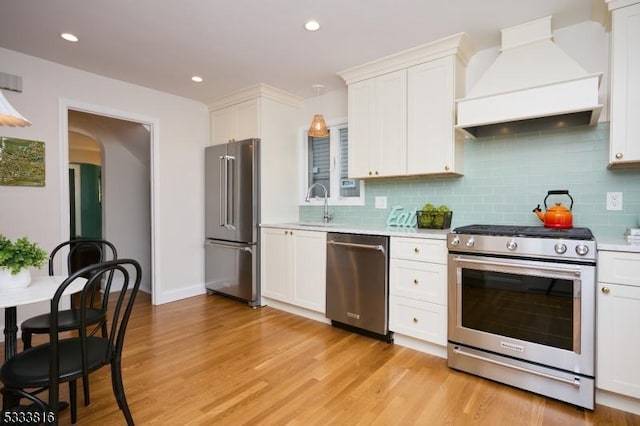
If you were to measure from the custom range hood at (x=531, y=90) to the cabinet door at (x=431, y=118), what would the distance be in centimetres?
20

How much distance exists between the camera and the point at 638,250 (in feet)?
5.72

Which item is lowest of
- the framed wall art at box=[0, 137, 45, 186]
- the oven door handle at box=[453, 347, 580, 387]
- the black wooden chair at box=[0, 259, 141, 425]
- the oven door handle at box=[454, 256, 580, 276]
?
the oven door handle at box=[453, 347, 580, 387]

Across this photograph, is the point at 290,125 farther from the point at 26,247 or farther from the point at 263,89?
the point at 26,247

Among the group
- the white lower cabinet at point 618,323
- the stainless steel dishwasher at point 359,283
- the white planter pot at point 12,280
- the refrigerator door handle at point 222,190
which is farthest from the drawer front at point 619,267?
the refrigerator door handle at point 222,190

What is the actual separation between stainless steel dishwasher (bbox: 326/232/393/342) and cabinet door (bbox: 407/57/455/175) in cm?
77

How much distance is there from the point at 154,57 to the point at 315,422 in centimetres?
311

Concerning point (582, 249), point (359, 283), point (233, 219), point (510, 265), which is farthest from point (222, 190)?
point (582, 249)

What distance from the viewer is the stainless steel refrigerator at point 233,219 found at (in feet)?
12.1

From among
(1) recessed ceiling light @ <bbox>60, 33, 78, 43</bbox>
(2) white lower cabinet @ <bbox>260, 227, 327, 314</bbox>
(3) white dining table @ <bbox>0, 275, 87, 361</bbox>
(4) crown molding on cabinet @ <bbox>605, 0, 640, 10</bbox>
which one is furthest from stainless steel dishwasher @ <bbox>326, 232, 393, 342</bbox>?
(1) recessed ceiling light @ <bbox>60, 33, 78, 43</bbox>

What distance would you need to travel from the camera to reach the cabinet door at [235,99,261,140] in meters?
3.76

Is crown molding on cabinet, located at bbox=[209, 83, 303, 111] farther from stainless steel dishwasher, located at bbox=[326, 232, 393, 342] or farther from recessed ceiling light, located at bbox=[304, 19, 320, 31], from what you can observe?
stainless steel dishwasher, located at bbox=[326, 232, 393, 342]

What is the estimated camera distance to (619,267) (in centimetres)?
181

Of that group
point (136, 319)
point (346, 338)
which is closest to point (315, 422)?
point (346, 338)

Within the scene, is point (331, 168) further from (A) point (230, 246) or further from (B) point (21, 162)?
(B) point (21, 162)
